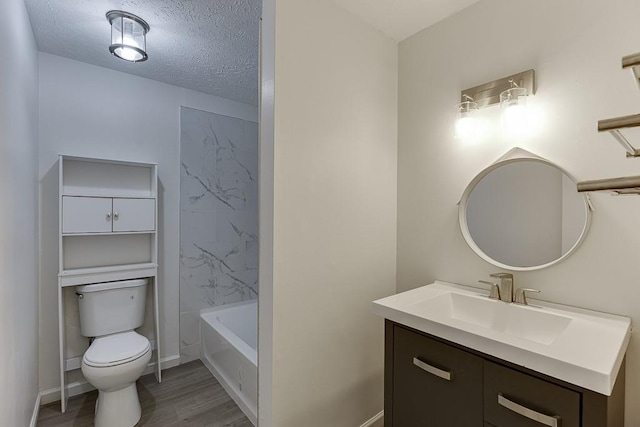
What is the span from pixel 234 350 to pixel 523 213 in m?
2.08

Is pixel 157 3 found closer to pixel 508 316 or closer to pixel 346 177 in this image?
pixel 346 177

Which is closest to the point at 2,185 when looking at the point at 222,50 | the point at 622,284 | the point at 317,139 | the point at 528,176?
the point at 317,139

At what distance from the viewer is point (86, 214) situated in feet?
7.13

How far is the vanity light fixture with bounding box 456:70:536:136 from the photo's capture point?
1.37 meters

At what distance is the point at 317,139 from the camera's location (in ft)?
5.04

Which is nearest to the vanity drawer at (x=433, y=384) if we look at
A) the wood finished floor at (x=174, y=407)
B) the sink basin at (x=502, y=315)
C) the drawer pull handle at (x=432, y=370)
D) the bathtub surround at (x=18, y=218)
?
the drawer pull handle at (x=432, y=370)

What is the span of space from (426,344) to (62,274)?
2422 millimetres

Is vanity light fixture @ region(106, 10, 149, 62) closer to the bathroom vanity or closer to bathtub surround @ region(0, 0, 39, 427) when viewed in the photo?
bathtub surround @ region(0, 0, 39, 427)

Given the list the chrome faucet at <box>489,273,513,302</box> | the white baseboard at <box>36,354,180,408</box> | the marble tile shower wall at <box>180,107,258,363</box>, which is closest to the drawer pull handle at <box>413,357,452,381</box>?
the chrome faucet at <box>489,273,513,302</box>

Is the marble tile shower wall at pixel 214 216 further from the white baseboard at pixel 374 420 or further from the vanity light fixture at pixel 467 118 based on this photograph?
the vanity light fixture at pixel 467 118

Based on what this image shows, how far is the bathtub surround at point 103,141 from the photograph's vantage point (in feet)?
7.13

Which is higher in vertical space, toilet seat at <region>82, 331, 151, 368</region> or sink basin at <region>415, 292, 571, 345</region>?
sink basin at <region>415, 292, 571, 345</region>

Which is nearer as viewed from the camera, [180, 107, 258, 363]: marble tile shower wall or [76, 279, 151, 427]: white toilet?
[76, 279, 151, 427]: white toilet

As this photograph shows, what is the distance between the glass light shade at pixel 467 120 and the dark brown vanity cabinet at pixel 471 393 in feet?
3.44
